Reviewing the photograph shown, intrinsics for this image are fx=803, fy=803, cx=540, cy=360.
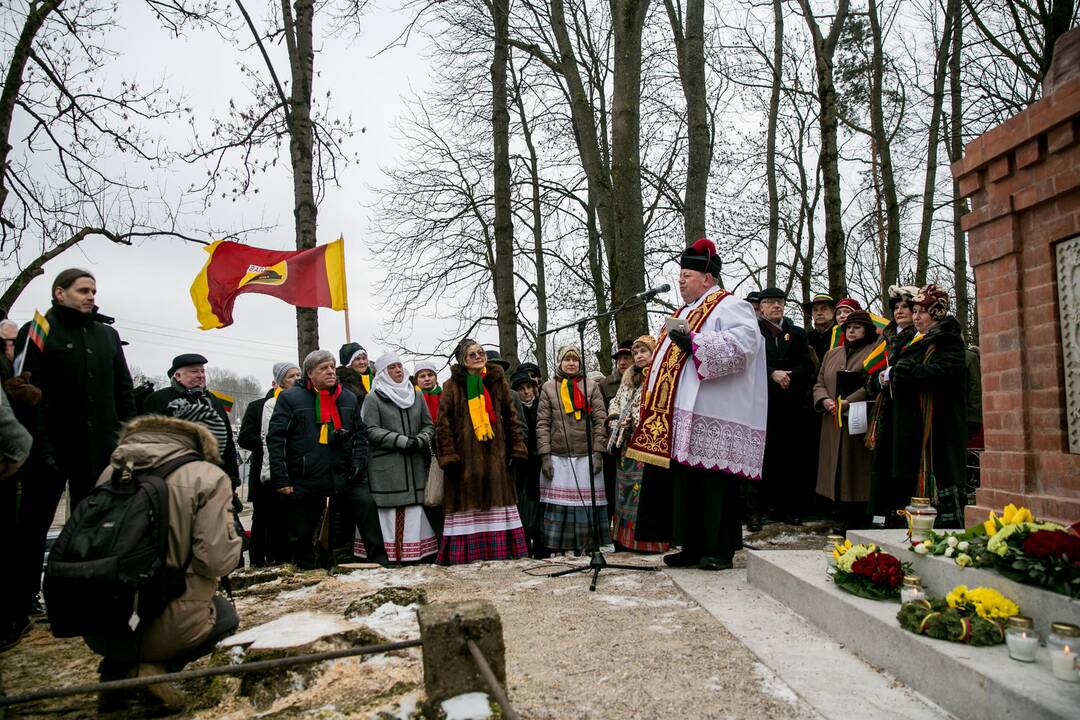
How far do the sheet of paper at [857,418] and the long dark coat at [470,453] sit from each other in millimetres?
2699

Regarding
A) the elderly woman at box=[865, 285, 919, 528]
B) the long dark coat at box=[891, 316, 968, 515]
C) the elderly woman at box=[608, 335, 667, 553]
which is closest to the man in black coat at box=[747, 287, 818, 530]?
the elderly woman at box=[865, 285, 919, 528]

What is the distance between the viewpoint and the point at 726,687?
10.6ft

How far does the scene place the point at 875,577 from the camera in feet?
12.2

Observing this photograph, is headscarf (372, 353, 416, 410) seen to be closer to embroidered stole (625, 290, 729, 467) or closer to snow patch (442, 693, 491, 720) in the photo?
embroidered stole (625, 290, 729, 467)

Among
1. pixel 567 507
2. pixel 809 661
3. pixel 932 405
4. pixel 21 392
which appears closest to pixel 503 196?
pixel 567 507

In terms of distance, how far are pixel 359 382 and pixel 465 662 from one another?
17.1 ft

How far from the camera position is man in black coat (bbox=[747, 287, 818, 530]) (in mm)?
7574

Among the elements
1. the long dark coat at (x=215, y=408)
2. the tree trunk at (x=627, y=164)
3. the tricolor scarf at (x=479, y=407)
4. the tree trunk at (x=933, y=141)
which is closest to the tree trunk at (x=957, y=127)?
the tree trunk at (x=933, y=141)

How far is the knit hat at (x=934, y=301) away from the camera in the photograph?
5.73 metres

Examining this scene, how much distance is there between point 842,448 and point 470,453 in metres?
3.16

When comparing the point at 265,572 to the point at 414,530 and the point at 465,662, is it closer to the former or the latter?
the point at 414,530

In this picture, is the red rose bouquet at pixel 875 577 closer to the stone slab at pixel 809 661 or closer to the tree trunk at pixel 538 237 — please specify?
the stone slab at pixel 809 661

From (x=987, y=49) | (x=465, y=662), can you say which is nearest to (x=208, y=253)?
(x=465, y=662)

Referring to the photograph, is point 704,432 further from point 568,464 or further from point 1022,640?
point 1022,640
